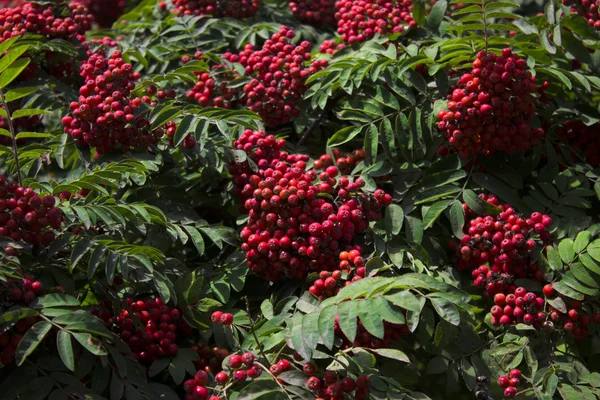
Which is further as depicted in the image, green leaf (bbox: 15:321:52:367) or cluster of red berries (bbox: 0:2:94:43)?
cluster of red berries (bbox: 0:2:94:43)

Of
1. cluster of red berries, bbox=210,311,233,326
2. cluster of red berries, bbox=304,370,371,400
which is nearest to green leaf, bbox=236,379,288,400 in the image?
cluster of red berries, bbox=304,370,371,400

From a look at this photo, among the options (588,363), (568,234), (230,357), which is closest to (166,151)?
(230,357)

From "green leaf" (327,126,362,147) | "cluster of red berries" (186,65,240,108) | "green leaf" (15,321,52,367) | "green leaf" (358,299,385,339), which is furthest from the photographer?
"cluster of red berries" (186,65,240,108)

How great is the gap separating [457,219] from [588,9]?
5.03ft

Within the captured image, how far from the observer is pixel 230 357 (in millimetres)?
2869

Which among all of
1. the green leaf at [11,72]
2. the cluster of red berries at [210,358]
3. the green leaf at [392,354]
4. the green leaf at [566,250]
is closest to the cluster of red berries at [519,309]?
the green leaf at [566,250]

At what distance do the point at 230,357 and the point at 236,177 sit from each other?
103cm

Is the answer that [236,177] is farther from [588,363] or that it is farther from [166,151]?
[588,363]

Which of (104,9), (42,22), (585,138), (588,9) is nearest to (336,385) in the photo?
(585,138)

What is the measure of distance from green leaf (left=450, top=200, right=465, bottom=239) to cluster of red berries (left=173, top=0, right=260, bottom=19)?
7.14 feet

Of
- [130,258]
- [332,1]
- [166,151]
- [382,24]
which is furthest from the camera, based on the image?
[332,1]

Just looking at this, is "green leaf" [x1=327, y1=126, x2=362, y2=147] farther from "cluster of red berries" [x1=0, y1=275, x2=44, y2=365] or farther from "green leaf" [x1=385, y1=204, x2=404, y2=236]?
"cluster of red berries" [x1=0, y1=275, x2=44, y2=365]

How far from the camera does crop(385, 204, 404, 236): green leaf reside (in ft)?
11.0

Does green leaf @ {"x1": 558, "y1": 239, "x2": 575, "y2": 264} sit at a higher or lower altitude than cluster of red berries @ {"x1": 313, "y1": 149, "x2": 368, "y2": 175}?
lower
